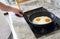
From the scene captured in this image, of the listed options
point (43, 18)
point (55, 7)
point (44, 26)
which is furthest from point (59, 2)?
point (44, 26)

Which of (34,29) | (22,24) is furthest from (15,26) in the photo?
(34,29)

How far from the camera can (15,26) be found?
2.65 ft

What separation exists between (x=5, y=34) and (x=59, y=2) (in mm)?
609

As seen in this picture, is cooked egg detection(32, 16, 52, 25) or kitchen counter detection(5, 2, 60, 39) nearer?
kitchen counter detection(5, 2, 60, 39)

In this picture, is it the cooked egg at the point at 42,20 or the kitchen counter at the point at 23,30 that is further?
the cooked egg at the point at 42,20

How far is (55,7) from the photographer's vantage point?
1.07 metres

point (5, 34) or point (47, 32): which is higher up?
point (47, 32)

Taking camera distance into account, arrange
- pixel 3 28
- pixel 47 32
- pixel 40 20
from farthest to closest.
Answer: pixel 3 28, pixel 40 20, pixel 47 32

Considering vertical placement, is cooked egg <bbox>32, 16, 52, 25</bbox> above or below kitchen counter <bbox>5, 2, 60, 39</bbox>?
above

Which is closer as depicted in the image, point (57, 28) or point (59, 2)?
point (57, 28)

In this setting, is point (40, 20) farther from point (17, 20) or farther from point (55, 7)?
point (55, 7)

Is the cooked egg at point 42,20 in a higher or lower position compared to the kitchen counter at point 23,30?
higher

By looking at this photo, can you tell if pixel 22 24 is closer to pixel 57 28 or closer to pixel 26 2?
pixel 57 28

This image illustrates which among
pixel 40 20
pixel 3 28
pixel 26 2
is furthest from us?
pixel 26 2
